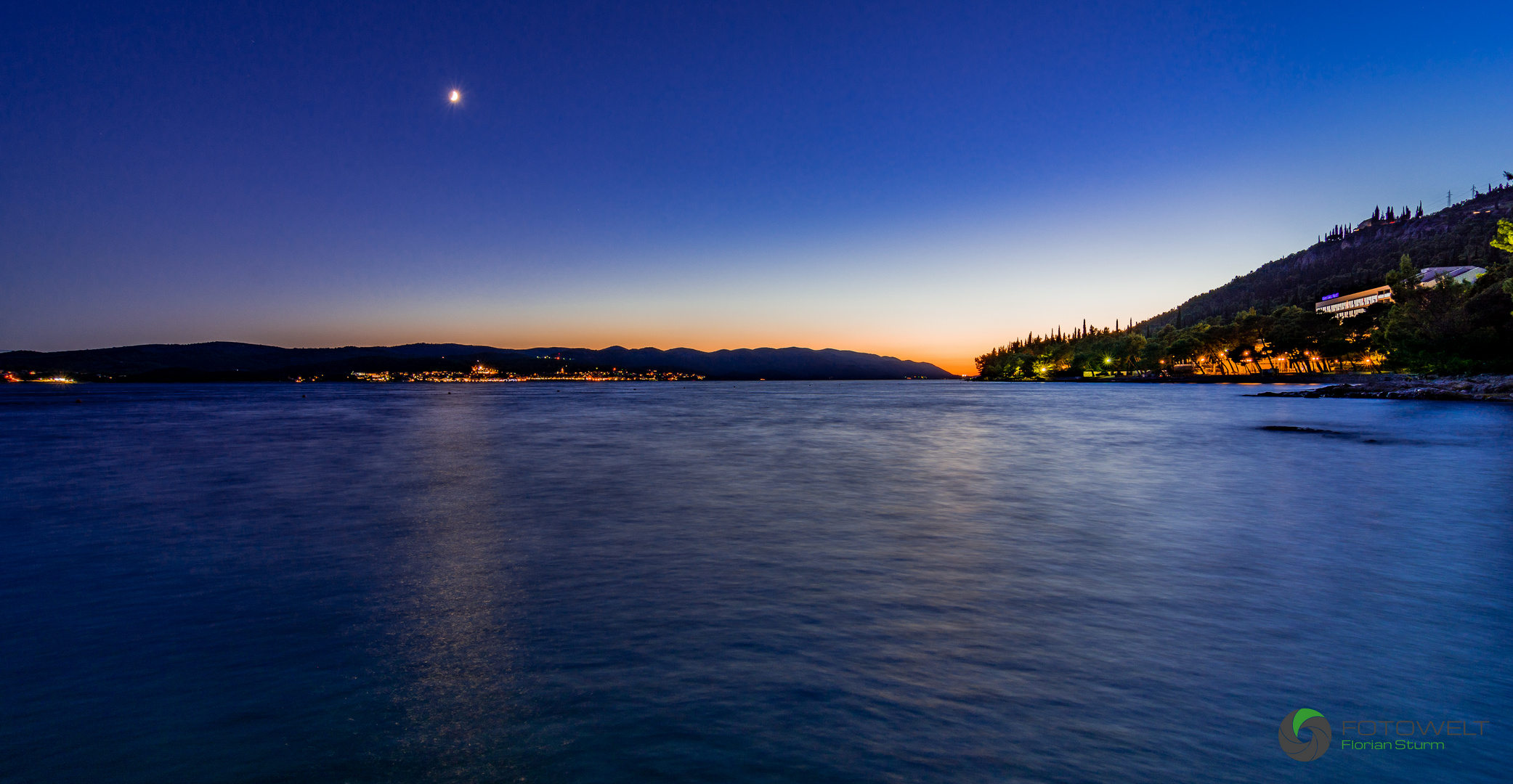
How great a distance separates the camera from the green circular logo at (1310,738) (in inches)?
198

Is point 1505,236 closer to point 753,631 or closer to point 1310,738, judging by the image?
point 1310,738

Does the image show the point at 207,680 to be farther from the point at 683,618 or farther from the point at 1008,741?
the point at 1008,741

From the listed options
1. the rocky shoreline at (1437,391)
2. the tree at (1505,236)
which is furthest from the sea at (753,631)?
the tree at (1505,236)

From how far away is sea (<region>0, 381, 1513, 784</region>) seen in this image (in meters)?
4.94

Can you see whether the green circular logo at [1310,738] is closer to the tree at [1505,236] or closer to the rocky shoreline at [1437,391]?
the rocky shoreline at [1437,391]

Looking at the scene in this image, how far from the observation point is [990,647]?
695 cm

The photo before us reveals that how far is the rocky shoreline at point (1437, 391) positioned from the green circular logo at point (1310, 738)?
68.7 metres

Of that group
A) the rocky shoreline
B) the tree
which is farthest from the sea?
the tree

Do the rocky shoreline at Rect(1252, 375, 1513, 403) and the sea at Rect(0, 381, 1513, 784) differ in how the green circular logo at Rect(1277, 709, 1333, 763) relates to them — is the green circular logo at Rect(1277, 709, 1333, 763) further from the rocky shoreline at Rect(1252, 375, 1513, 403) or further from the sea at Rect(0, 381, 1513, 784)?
the rocky shoreline at Rect(1252, 375, 1513, 403)

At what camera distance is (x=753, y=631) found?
7.38m

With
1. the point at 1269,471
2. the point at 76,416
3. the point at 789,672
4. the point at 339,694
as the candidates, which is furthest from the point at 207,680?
the point at 76,416

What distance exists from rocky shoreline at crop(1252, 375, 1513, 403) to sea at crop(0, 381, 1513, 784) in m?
51.6

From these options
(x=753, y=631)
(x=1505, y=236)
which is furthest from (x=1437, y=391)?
(x=753, y=631)

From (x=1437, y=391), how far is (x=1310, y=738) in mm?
77252
